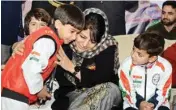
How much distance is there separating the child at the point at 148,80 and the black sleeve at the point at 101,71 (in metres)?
0.07

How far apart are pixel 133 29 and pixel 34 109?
152 cm

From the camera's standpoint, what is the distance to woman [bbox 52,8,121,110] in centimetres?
207

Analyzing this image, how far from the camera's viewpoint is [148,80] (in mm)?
2148

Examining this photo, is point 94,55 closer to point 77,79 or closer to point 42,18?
point 77,79

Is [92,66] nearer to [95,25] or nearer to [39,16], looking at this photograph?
[95,25]

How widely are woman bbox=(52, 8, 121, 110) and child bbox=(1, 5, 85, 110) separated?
5.2 inches

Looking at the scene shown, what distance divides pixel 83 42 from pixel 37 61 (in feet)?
1.29

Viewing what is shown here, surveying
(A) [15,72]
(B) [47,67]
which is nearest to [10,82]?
(A) [15,72]

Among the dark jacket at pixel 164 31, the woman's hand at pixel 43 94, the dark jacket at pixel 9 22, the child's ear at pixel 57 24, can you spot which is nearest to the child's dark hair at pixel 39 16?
the child's ear at pixel 57 24

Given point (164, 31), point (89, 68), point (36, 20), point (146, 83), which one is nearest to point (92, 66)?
point (89, 68)

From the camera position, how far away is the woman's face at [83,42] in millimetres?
2164

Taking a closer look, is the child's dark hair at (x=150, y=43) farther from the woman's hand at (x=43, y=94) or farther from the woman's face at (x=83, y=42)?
the woman's hand at (x=43, y=94)

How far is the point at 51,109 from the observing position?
7.03ft

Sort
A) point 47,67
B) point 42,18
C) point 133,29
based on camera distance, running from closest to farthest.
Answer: point 47,67, point 42,18, point 133,29
